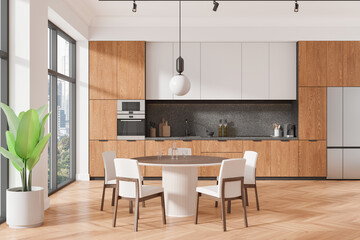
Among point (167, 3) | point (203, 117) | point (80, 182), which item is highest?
point (167, 3)

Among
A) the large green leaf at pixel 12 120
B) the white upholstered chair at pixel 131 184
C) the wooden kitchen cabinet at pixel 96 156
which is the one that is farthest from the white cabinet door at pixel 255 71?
the large green leaf at pixel 12 120

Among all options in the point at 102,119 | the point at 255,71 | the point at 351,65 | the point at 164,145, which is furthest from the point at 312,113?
the point at 102,119

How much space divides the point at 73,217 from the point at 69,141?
296cm

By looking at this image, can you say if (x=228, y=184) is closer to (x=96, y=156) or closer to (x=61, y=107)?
(x=61, y=107)

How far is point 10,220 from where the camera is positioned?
4.22 metres

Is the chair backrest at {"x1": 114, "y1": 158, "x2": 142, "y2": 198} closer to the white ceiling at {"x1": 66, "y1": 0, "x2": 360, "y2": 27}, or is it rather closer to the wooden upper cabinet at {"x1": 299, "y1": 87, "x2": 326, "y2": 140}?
the white ceiling at {"x1": 66, "y1": 0, "x2": 360, "y2": 27}

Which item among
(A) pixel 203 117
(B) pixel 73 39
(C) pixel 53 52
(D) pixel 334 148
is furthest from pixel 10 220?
(D) pixel 334 148

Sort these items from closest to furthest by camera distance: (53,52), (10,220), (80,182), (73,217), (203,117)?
(10,220) < (73,217) < (53,52) < (80,182) < (203,117)

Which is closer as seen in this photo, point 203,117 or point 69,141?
point 69,141

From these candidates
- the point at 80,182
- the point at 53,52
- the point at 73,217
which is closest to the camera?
the point at 73,217

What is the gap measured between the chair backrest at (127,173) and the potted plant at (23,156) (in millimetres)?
920

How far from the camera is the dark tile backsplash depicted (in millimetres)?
8312

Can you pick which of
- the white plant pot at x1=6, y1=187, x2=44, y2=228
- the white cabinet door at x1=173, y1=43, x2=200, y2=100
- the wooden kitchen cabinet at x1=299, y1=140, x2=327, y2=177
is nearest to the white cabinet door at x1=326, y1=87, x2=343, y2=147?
the wooden kitchen cabinet at x1=299, y1=140, x2=327, y2=177

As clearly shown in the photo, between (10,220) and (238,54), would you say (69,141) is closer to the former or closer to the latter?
(10,220)
